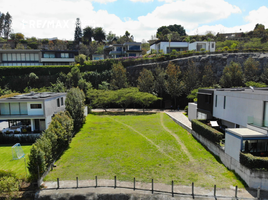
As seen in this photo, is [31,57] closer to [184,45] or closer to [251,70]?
[184,45]

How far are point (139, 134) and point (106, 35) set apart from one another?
91623 mm

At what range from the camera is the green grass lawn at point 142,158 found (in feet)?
53.0

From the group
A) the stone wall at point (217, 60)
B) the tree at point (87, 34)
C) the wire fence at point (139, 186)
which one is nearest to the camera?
the wire fence at point (139, 186)

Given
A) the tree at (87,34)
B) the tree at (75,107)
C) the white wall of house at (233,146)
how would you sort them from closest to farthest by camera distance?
the white wall of house at (233,146) → the tree at (75,107) → the tree at (87,34)

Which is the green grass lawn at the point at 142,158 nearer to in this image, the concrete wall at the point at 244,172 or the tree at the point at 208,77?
the concrete wall at the point at 244,172

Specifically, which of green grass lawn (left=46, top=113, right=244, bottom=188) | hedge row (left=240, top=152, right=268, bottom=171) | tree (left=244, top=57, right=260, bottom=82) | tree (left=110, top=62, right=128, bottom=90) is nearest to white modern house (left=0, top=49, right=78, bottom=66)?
tree (left=110, top=62, right=128, bottom=90)

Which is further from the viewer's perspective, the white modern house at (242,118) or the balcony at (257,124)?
the balcony at (257,124)

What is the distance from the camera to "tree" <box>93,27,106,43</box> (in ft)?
333

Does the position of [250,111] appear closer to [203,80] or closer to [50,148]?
[50,148]

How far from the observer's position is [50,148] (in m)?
17.6

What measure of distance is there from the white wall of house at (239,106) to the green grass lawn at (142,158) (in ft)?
15.8

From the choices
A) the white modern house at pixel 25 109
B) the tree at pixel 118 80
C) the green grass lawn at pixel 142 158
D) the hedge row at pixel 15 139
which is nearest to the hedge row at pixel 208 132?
the green grass lawn at pixel 142 158

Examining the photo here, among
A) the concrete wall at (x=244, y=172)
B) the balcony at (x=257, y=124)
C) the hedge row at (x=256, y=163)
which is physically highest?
the balcony at (x=257, y=124)

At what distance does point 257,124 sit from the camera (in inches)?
660
